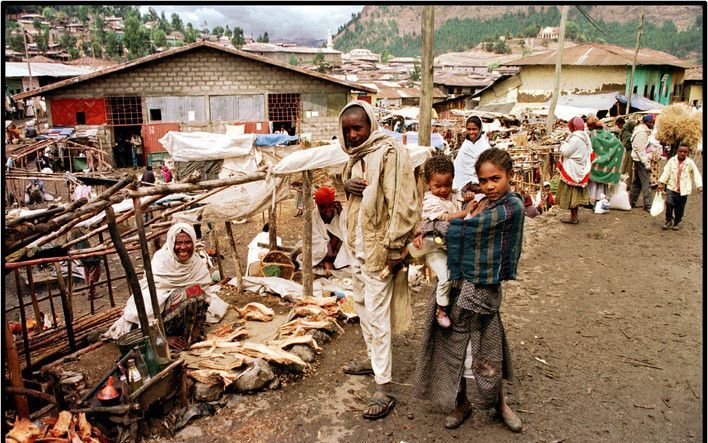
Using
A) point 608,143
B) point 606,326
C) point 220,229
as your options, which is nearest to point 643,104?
point 608,143

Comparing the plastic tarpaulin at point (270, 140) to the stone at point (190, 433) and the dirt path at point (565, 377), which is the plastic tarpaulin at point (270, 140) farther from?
the stone at point (190, 433)

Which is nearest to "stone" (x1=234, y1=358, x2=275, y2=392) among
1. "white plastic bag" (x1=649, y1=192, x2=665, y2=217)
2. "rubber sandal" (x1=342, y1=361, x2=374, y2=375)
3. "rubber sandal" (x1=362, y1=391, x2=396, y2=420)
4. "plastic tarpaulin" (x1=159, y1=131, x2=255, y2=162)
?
"rubber sandal" (x1=342, y1=361, x2=374, y2=375)

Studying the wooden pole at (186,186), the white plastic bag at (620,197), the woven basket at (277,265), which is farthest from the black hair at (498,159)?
the white plastic bag at (620,197)

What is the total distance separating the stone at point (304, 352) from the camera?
4.22 m

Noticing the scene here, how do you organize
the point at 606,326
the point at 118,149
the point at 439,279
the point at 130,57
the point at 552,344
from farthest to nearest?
the point at 130,57
the point at 118,149
the point at 606,326
the point at 552,344
the point at 439,279

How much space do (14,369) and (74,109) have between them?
19.2 m

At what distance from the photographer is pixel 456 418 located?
3246mm

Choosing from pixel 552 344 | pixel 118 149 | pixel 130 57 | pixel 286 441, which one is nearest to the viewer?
pixel 286 441

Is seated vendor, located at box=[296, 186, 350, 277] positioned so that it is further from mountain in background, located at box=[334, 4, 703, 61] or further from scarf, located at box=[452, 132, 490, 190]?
mountain in background, located at box=[334, 4, 703, 61]

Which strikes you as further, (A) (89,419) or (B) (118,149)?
(B) (118,149)

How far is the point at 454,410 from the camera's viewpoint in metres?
3.29

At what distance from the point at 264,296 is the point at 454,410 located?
10.3 ft

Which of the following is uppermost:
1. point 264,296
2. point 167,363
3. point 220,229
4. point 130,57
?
point 130,57

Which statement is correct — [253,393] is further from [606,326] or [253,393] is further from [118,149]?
[118,149]
